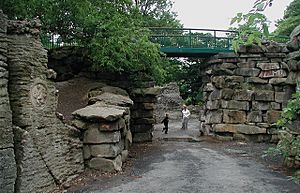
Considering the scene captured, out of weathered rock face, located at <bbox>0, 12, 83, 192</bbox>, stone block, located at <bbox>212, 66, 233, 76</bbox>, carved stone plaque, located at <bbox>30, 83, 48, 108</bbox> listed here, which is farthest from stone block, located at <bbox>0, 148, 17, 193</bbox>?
stone block, located at <bbox>212, 66, 233, 76</bbox>

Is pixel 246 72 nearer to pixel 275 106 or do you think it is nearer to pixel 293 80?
pixel 275 106

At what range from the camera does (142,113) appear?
46.9 ft

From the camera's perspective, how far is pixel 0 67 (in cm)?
626

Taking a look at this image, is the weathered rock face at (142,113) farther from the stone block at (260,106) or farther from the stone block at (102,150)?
the stone block at (102,150)

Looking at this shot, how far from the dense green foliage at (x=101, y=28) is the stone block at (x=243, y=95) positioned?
13.9 ft

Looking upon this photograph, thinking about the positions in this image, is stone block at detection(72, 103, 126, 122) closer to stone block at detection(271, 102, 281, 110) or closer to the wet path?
the wet path

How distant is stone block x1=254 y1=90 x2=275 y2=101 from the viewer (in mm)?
15414

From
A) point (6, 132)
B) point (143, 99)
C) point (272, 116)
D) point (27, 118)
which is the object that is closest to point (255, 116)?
point (272, 116)

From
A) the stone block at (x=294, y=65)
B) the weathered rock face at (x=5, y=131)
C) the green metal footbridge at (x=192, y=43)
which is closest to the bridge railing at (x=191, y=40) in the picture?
the green metal footbridge at (x=192, y=43)

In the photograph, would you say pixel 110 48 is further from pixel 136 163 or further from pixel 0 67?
pixel 0 67

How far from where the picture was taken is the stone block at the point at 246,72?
15.8 m

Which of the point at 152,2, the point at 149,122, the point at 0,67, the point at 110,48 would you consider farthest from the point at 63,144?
the point at 152,2

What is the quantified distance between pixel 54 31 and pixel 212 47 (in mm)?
A: 8323

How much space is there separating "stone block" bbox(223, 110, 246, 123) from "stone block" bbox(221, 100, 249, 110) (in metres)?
0.17
